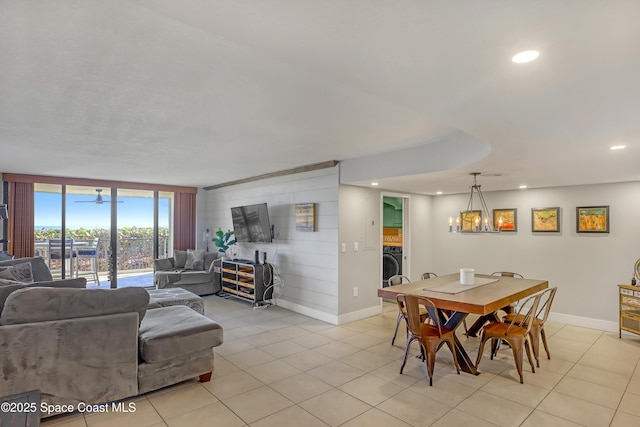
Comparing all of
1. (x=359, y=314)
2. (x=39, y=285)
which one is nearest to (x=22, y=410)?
(x=39, y=285)

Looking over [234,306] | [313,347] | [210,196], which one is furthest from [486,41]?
[210,196]

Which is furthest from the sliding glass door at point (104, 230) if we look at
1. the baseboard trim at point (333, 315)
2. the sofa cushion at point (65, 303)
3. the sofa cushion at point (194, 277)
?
the sofa cushion at point (65, 303)

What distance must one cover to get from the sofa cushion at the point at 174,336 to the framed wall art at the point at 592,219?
17.2 ft

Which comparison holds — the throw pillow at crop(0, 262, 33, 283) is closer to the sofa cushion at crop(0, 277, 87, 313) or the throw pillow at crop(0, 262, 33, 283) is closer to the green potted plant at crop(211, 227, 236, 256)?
the sofa cushion at crop(0, 277, 87, 313)

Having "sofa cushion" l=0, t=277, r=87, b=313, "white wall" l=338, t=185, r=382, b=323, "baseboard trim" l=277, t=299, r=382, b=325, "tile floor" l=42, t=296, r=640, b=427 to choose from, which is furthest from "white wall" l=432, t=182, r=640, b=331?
"sofa cushion" l=0, t=277, r=87, b=313

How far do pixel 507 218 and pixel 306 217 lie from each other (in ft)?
11.1

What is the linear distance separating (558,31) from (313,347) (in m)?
3.83

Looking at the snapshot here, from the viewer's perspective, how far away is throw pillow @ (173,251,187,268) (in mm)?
7609

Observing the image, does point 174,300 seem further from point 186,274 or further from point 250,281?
point 186,274

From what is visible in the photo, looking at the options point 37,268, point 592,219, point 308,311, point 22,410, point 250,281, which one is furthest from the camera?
point 250,281

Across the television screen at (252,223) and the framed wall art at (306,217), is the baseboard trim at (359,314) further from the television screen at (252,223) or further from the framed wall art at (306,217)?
the television screen at (252,223)

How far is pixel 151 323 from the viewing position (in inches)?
132

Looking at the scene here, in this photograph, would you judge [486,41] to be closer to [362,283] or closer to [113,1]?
[113,1]

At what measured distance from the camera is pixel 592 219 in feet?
16.6
